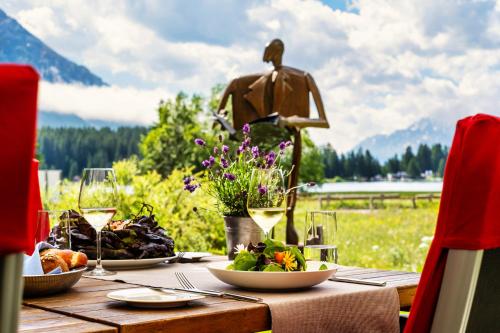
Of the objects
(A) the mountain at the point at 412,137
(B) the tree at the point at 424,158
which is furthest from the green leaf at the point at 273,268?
(A) the mountain at the point at 412,137

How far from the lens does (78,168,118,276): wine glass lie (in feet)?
5.50

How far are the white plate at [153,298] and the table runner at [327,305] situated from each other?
0.16 m

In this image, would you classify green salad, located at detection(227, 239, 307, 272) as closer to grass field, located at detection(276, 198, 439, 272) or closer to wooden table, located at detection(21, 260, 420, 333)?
wooden table, located at detection(21, 260, 420, 333)

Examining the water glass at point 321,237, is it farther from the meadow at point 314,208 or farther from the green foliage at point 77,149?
the green foliage at point 77,149

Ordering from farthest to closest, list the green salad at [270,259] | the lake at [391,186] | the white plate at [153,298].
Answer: the lake at [391,186] < the green salad at [270,259] < the white plate at [153,298]

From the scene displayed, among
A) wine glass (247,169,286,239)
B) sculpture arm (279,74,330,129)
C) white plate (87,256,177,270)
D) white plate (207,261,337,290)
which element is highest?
sculpture arm (279,74,330,129)

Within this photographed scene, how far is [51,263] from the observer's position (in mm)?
1506

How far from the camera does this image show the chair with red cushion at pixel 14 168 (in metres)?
0.64

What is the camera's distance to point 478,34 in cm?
1212

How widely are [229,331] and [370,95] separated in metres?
14.5

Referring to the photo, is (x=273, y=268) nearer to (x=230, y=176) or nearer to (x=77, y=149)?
(x=230, y=176)

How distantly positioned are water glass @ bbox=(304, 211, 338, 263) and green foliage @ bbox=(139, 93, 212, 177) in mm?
12316

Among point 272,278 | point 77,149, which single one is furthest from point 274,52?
point 77,149

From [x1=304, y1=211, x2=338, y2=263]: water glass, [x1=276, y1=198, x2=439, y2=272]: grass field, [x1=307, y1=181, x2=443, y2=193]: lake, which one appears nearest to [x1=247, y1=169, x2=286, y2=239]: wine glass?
[x1=304, y1=211, x2=338, y2=263]: water glass
